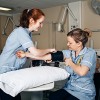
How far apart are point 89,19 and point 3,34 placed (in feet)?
7.99

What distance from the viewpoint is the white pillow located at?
1.29 metres

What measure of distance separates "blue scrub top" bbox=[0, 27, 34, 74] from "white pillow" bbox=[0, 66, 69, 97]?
11cm

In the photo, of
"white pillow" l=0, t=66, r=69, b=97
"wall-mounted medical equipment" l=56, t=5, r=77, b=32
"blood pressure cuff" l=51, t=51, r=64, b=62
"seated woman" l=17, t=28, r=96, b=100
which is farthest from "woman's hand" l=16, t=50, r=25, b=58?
"wall-mounted medical equipment" l=56, t=5, r=77, b=32

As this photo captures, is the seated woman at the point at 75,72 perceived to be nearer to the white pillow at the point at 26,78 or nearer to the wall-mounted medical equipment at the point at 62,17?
the white pillow at the point at 26,78

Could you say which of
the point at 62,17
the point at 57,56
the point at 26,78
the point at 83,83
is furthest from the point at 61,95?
the point at 62,17

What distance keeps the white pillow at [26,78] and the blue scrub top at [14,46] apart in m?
0.11

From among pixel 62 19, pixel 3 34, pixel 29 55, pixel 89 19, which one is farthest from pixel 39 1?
pixel 29 55

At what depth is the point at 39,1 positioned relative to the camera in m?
3.64

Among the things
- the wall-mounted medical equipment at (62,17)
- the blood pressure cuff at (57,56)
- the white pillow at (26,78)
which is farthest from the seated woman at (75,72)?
the wall-mounted medical equipment at (62,17)

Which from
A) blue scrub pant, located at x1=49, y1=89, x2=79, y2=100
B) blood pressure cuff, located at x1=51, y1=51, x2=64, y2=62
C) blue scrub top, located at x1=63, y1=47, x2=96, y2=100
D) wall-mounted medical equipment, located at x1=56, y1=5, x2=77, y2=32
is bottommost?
blue scrub pant, located at x1=49, y1=89, x2=79, y2=100

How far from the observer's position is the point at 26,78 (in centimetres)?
133

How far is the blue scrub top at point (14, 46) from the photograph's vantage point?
146 centimetres

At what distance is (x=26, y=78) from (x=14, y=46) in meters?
0.29

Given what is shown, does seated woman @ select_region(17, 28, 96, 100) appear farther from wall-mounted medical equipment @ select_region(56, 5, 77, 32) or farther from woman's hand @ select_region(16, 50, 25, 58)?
wall-mounted medical equipment @ select_region(56, 5, 77, 32)
